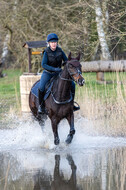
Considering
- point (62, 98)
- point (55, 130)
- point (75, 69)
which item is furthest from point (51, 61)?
point (55, 130)

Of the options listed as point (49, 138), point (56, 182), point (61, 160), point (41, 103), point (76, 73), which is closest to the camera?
point (56, 182)

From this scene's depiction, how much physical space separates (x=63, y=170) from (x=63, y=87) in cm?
198

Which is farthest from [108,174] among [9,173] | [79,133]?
[79,133]

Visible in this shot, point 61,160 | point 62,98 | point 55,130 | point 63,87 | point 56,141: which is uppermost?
point 63,87

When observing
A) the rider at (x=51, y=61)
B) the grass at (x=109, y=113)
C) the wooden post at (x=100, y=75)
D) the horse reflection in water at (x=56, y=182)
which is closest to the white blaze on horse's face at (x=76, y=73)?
the rider at (x=51, y=61)

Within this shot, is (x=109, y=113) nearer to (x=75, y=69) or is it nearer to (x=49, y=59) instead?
(x=49, y=59)

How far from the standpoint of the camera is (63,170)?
6.10m

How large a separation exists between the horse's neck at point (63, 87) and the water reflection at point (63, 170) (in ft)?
3.61

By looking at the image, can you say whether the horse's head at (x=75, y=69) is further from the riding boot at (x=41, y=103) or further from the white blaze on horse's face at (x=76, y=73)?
the riding boot at (x=41, y=103)

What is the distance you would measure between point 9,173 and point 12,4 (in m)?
16.3

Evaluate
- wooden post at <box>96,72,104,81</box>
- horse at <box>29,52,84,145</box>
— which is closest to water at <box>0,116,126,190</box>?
horse at <box>29,52,84,145</box>

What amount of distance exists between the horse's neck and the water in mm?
1068

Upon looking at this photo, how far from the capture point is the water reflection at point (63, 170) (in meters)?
5.26

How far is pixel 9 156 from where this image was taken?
7320mm
